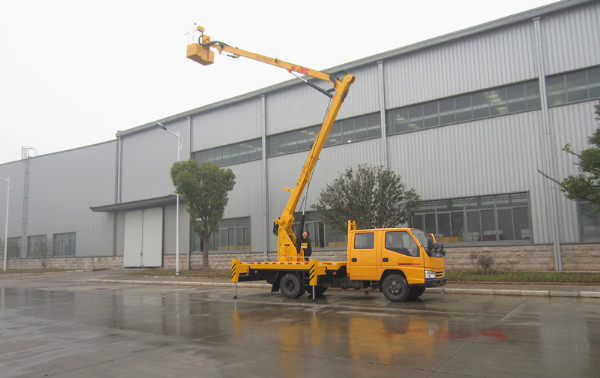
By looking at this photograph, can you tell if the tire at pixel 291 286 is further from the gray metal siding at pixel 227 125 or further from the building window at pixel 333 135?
the gray metal siding at pixel 227 125

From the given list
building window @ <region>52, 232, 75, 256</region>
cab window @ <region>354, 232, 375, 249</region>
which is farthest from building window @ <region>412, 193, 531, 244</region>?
building window @ <region>52, 232, 75, 256</region>

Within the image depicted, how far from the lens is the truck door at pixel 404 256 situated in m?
12.2

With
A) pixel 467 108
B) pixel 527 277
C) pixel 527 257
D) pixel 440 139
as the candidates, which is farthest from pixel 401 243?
pixel 467 108

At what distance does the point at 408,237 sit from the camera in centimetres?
1262

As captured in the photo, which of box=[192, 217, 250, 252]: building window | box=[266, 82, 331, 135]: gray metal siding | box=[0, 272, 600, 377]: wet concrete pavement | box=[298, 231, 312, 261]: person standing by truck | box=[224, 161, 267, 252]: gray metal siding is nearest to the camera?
box=[0, 272, 600, 377]: wet concrete pavement

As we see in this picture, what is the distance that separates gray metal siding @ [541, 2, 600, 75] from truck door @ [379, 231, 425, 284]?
13131mm

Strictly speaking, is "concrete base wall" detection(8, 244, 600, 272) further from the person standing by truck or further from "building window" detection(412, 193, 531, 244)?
the person standing by truck

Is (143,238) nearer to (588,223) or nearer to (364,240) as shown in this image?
(364,240)

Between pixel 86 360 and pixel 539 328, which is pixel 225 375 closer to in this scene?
pixel 86 360

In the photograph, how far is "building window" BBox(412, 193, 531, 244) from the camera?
2014 centimetres

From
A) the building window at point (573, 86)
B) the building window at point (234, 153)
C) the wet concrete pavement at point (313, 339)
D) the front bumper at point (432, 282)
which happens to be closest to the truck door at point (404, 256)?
the front bumper at point (432, 282)

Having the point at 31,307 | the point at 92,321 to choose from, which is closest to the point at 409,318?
the point at 92,321

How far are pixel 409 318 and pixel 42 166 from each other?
156 feet

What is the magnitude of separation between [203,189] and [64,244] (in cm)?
2310
